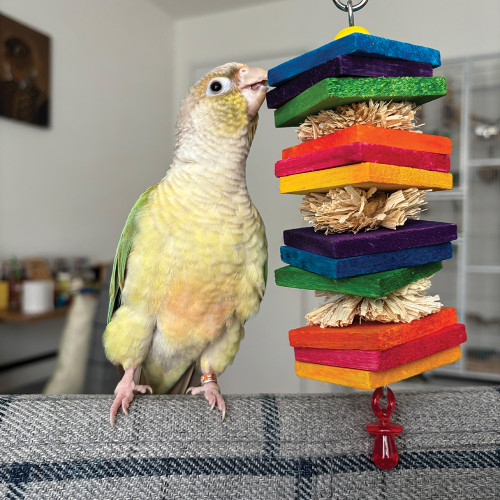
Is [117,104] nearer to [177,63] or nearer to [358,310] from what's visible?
[177,63]

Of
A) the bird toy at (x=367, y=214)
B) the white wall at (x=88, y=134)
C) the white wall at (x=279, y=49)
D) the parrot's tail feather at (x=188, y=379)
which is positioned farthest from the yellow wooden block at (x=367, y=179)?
the white wall at (x=279, y=49)

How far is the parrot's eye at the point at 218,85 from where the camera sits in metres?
0.80

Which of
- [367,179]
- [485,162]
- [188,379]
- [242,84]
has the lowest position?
[188,379]

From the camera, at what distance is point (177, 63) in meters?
4.10

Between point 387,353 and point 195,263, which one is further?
point 195,263

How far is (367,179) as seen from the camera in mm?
495

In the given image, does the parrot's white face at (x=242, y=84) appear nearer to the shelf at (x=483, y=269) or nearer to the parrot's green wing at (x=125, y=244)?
the parrot's green wing at (x=125, y=244)

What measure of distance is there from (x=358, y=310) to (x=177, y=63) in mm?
4026

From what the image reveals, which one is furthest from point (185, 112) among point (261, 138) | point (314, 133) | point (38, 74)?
point (261, 138)

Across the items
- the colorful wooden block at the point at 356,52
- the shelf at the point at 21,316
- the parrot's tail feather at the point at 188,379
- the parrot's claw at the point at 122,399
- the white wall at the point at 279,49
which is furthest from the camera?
the white wall at the point at 279,49

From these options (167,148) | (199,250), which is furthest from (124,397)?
(167,148)

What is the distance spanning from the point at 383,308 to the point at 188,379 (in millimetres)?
562

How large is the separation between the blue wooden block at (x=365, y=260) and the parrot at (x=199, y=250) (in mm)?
190

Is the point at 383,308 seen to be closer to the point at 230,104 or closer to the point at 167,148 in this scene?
the point at 230,104
